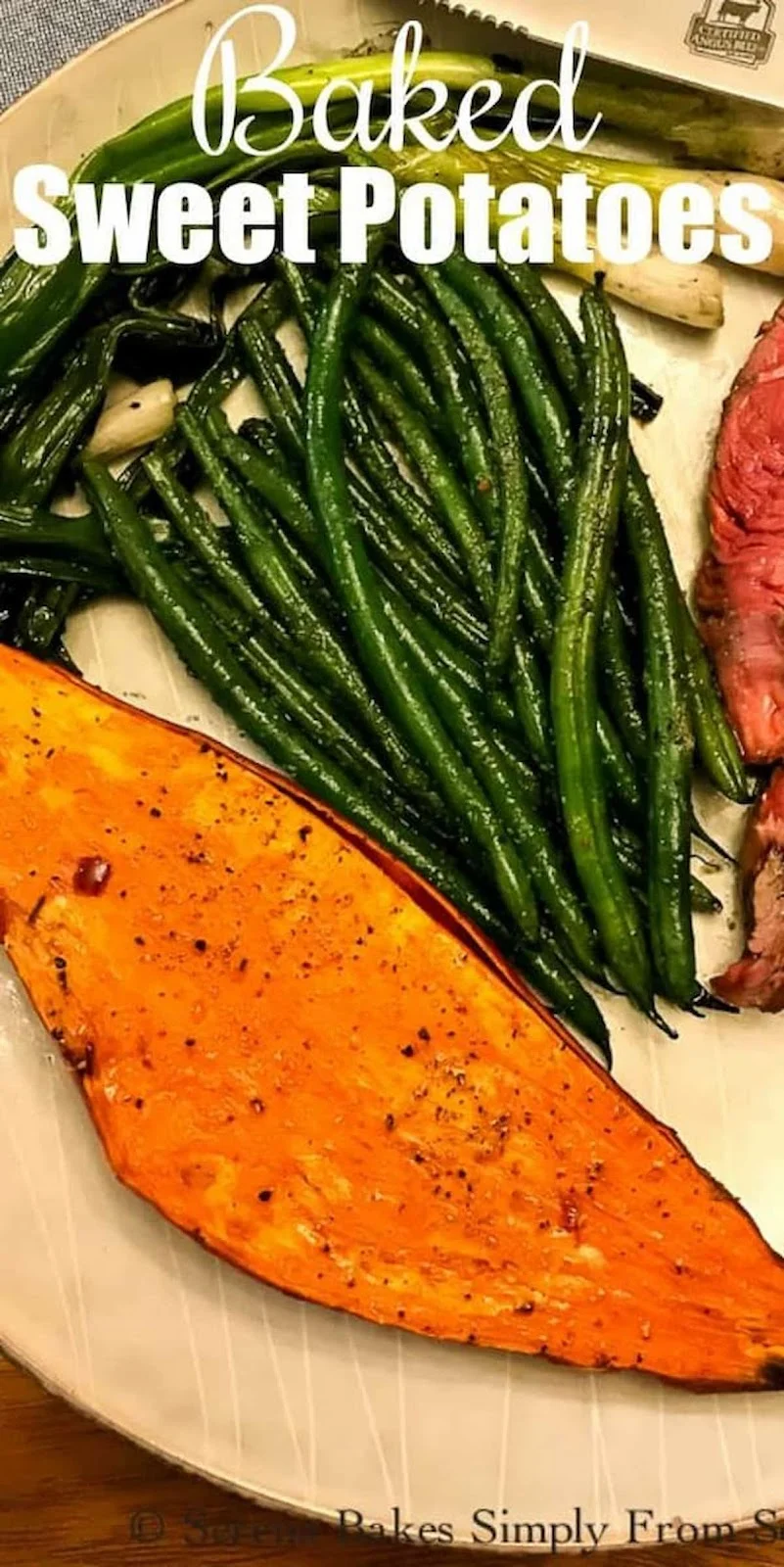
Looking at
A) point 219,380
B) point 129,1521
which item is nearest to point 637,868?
point 219,380

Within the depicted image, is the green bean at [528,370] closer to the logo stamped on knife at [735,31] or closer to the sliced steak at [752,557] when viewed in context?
the sliced steak at [752,557]

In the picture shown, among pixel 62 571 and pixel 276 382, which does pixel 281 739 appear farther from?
pixel 276 382

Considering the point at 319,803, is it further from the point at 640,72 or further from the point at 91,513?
the point at 640,72

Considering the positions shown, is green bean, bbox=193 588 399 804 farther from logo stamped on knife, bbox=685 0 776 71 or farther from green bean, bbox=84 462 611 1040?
logo stamped on knife, bbox=685 0 776 71

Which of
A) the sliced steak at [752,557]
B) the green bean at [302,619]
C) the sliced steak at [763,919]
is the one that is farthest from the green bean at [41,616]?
the sliced steak at [763,919]

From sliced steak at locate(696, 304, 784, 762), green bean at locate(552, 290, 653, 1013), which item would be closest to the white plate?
green bean at locate(552, 290, 653, 1013)
